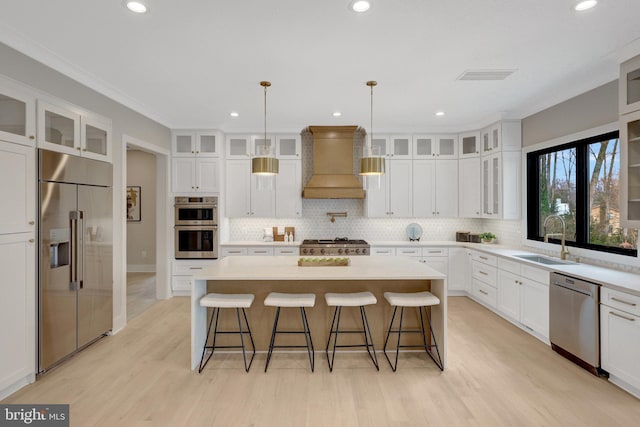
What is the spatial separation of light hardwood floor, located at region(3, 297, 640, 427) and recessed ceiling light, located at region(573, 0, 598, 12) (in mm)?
2816

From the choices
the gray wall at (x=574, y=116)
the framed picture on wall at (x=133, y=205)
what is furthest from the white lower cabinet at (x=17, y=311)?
the gray wall at (x=574, y=116)

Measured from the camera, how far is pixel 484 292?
5.06 meters

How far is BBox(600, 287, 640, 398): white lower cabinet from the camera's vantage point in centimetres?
264

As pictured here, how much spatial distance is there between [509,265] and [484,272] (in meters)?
0.71

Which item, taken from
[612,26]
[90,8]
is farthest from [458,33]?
[90,8]

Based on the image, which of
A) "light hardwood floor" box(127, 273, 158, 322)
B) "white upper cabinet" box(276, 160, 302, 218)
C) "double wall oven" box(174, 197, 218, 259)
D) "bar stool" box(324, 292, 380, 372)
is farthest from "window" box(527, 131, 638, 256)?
"light hardwood floor" box(127, 273, 158, 322)

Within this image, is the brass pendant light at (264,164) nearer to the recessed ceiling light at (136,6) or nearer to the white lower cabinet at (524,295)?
the recessed ceiling light at (136,6)

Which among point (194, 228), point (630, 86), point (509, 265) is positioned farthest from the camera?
point (194, 228)

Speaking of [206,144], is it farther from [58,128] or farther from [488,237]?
[488,237]

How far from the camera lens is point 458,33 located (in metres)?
2.71

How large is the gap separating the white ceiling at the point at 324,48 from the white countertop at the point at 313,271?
6.36ft

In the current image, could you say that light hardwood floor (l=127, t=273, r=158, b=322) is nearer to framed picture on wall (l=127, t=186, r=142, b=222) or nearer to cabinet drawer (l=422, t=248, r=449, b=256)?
framed picture on wall (l=127, t=186, r=142, b=222)

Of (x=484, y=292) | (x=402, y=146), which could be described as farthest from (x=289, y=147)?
(x=484, y=292)

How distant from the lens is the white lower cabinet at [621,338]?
2643 millimetres
